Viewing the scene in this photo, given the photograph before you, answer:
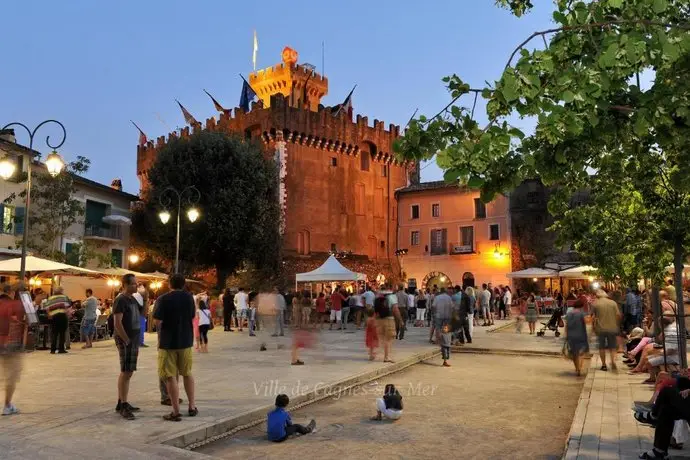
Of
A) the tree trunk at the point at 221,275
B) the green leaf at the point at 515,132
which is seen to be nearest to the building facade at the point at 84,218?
the tree trunk at the point at 221,275

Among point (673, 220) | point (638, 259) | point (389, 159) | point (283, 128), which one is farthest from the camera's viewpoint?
point (389, 159)

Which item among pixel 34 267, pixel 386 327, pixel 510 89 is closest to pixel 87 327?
pixel 34 267

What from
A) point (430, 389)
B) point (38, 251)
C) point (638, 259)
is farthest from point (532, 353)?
point (38, 251)

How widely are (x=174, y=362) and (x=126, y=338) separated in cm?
Answer: 72

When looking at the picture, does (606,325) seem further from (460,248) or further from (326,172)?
(460,248)

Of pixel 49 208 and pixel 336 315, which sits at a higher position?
pixel 49 208

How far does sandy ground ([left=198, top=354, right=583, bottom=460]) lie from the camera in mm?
6277

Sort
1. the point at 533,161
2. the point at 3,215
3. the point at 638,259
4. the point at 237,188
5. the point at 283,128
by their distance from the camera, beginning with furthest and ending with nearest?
the point at 283,128 → the point at 237,188 → the point at 3,215 → the point at 638,259 → the point at 533,161

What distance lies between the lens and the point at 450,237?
1727 inches

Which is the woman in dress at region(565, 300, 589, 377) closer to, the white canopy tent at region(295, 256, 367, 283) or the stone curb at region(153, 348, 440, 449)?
the stone curb at region(153, 348, 440, 449)

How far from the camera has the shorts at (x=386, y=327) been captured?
1281 cm

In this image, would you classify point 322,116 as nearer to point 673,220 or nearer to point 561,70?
point 673,220

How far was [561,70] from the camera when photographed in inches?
168

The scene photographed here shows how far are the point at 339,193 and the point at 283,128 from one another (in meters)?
6.27
